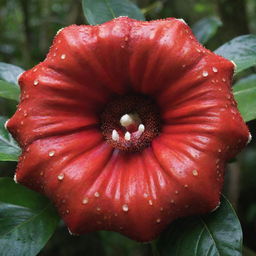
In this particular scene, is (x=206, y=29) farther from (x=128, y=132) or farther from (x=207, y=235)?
(x=207, y=235)

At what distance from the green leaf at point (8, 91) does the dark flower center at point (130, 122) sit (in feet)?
0.98

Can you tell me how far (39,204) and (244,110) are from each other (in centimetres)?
62

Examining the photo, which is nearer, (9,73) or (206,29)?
(9,73)

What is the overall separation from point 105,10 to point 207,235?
79cm

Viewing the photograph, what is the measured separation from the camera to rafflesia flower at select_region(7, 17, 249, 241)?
2.87 feet

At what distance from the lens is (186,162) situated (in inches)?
34.6

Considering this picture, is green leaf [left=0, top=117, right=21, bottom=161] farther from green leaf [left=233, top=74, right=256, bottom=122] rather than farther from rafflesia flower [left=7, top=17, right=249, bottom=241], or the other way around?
green leaf [left=233, top=74, right=256, bottom=122]

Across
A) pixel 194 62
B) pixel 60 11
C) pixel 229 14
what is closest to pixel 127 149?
pixel 194 62

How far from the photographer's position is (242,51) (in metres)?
1.28

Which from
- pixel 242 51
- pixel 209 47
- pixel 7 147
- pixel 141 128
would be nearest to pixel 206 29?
pixel 242 51

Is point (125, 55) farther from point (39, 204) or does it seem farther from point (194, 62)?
point (39, 204)

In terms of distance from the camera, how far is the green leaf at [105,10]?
1332mm

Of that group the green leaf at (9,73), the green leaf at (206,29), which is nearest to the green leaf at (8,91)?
the green leaf at (9,73)

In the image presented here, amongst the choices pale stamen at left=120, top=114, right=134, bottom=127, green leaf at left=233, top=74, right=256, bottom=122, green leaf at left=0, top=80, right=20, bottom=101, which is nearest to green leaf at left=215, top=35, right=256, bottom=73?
green leaf at left=233, top=74, right=256, bottom=122
